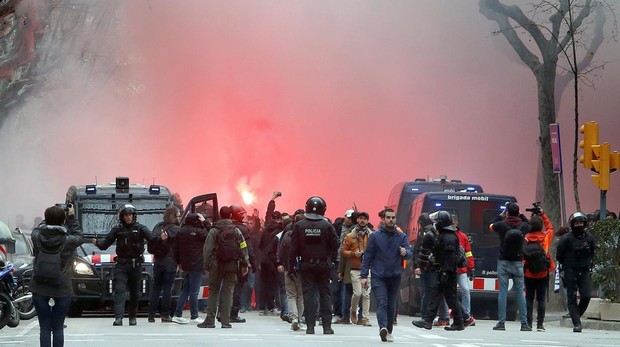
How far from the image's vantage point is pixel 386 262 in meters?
20.0

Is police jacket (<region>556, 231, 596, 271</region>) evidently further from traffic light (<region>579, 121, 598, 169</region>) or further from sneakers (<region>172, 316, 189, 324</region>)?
sneakers (<region>172, 316, 189, 324</region>)

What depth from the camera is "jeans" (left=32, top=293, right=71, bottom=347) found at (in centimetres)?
1508

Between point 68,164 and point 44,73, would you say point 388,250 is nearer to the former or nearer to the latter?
point 44,73

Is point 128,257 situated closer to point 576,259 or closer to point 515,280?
point 515,280

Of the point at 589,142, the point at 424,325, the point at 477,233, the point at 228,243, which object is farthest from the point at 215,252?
the point at 477,233

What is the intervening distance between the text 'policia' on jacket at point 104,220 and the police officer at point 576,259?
6608 millimetres

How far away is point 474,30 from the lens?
4991cm

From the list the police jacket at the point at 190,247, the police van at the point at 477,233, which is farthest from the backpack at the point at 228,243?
the police van at the point at 477,233

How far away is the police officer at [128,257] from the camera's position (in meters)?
22.8

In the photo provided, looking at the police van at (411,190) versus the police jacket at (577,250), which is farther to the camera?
the police van at (411,190)

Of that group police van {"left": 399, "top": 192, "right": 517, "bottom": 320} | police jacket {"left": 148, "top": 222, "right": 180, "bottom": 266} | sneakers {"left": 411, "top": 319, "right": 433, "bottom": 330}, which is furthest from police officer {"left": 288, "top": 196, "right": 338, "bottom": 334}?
police van {"left": 399, "top": 192, "right": 517, "bottom": 320}

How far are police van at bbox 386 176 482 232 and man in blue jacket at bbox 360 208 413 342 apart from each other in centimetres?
1105

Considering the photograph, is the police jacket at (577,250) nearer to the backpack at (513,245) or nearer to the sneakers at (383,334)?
the backpack at (513,245)

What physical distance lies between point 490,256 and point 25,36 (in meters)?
16.4
